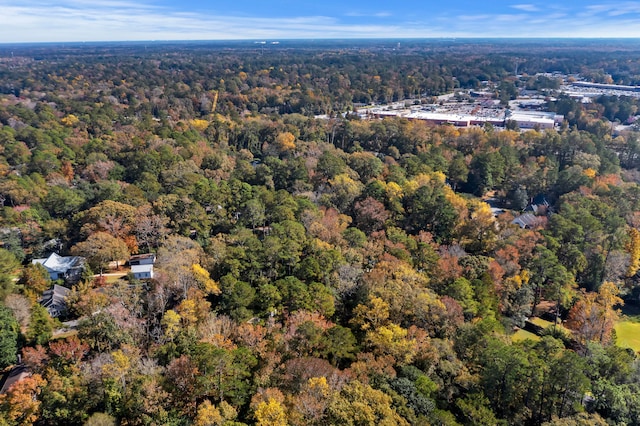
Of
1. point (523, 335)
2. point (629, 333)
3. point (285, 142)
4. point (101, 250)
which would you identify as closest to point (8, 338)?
point (101, 250)

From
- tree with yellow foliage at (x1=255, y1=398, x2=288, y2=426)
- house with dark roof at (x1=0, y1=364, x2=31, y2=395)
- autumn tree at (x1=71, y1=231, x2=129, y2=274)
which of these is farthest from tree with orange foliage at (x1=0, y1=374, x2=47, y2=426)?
autumn tree at (x1=71, y1=231, x2=129, y2=274)

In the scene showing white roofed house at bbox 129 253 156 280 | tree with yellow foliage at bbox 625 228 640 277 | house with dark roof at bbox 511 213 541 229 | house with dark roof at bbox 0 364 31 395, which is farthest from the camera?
house with dark roof at bbox 511 213 541 229

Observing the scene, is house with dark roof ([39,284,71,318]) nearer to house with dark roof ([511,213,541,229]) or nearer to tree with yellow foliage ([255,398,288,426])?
tree with yellow foliage ([255,398,288,426])

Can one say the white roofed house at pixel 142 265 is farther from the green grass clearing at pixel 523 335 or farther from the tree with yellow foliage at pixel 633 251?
the tree with yellow foliage at pixel 633 251

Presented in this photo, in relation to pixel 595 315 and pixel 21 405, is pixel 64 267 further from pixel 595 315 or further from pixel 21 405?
pixel 595 315

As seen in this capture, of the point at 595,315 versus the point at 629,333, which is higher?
the point at 595,315

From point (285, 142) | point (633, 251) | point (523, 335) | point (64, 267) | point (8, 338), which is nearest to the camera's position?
point (8, 338)

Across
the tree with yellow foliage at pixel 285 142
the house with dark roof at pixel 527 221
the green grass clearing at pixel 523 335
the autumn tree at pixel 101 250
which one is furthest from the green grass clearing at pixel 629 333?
the tree with yellow foliage at pixel 285 142
